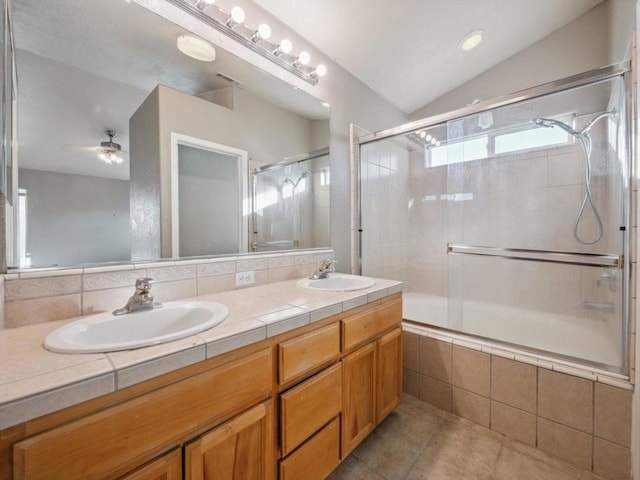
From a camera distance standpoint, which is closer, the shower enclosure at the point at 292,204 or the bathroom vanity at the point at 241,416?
the bathroom vanity at the point at 241,416

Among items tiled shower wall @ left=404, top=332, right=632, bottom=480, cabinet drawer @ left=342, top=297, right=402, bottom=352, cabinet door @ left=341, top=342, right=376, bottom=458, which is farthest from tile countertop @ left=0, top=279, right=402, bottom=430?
tiled shower wall @ left=404, top=332, right=632, bottom=480

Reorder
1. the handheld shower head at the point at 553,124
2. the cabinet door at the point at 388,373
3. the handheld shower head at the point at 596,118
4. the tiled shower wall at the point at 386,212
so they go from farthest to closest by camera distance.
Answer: the tiled shower wall at the point at 386,212
the handheld shower head at the point at 553,124
the handheld shower head at the point at 596,118
the cabinet door at the point at 388,373

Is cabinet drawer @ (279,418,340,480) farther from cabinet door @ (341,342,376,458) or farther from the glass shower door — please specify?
the glass shower door

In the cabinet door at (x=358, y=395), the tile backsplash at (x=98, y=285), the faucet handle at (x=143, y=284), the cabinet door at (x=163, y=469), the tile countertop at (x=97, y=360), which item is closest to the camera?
the tile countertop at (x=97, y=360)

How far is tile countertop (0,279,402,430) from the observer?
509 mm

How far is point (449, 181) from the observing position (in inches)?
89.4

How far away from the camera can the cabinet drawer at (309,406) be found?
3.10 ft

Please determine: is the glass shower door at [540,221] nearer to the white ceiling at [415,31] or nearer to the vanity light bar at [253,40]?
the white ceiling at [415,31]

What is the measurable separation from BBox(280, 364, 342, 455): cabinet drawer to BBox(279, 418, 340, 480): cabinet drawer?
0.04 metres

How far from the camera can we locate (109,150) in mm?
1099

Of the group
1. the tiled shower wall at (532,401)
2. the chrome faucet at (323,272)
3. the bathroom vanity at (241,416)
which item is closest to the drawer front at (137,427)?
the bathroom vanity at (241,416)

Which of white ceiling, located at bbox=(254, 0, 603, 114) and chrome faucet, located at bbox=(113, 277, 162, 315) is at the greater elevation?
white ceiling, located at bbox=(254, 0, 603, 114)

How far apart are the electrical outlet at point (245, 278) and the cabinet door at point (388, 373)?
735mm

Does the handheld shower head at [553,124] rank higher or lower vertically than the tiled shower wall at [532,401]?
higher
